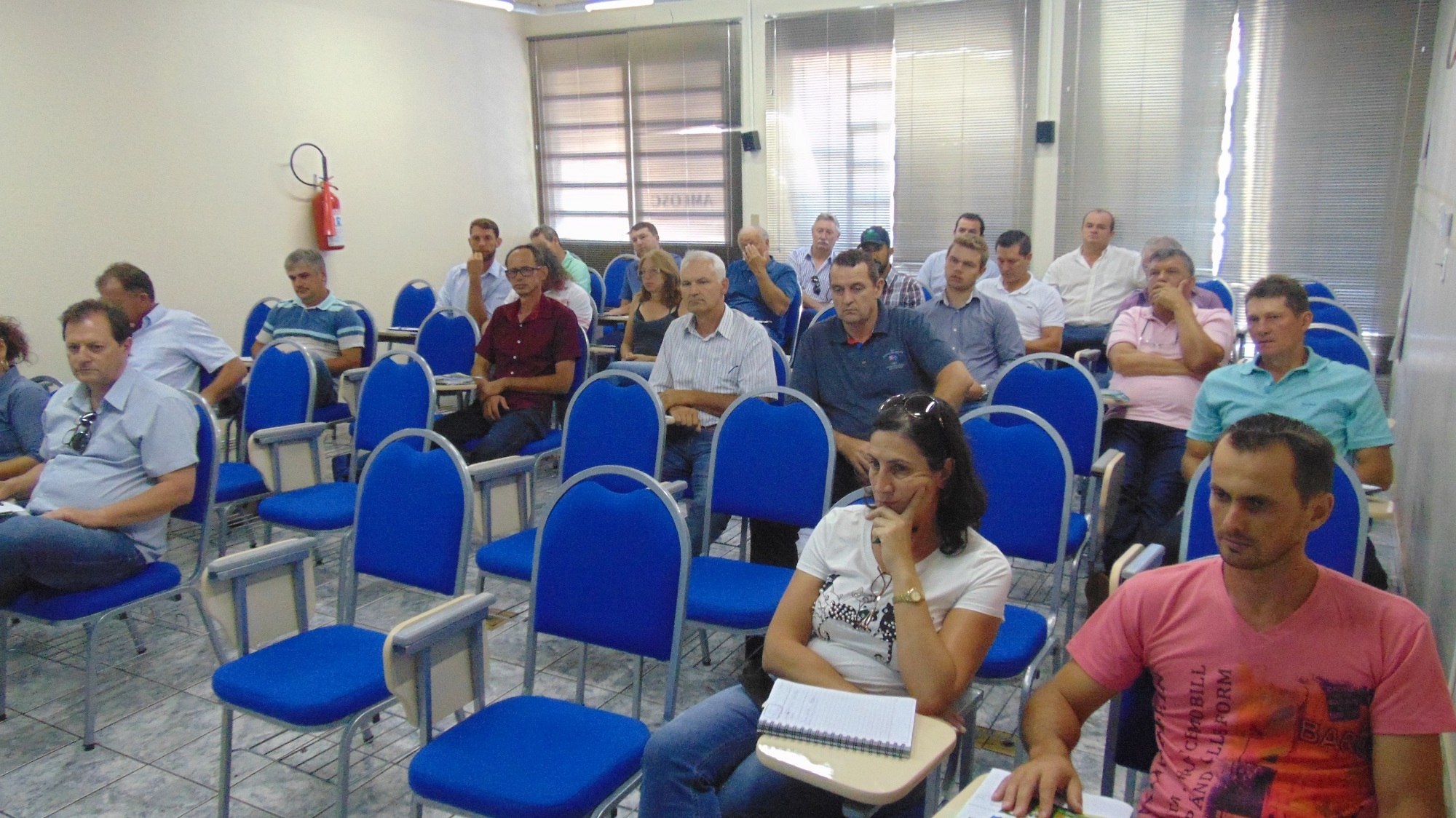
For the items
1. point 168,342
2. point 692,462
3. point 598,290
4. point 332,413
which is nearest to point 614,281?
point 598,290

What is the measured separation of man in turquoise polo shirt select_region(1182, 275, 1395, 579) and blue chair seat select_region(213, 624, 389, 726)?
92.4 inches

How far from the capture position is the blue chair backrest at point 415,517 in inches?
92.7

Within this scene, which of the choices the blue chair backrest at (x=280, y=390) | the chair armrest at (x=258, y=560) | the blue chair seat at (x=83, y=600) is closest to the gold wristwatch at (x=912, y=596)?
the chair armrest at (x=258, y=560)

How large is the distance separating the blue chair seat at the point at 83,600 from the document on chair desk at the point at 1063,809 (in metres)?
2.46

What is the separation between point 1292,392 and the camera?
Result: 276 cm

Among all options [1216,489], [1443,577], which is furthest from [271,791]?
[1443,577]

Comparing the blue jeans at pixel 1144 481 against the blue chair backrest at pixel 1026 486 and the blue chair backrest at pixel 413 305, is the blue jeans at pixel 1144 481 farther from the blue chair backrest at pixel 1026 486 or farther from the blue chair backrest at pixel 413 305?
the blue chair backrest at pixel 413 305

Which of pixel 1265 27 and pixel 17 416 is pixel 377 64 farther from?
pixel 1265 27

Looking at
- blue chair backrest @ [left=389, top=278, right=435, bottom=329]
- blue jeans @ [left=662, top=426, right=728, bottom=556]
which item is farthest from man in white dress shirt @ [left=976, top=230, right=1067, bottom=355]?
blue chair backrest @ [left=389, top=278, right=435, bottom=329]

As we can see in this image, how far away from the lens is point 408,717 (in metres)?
1.98

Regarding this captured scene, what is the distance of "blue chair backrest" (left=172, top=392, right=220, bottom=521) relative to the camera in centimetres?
296

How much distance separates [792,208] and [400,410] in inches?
197

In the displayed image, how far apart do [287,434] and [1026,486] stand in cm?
266

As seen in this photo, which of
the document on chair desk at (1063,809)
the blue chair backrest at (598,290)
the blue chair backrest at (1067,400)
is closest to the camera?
the document on chair desk at (1063,809)
